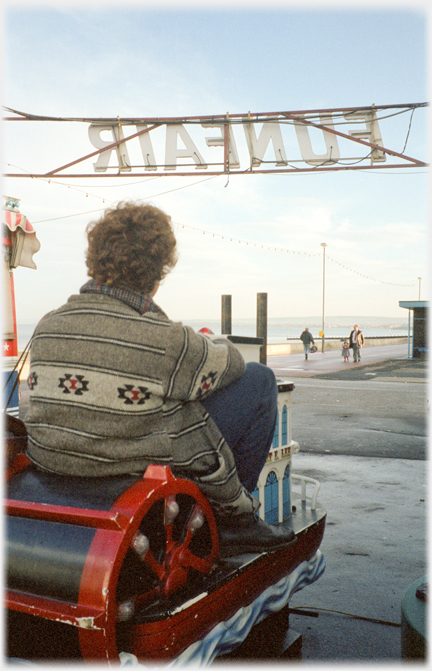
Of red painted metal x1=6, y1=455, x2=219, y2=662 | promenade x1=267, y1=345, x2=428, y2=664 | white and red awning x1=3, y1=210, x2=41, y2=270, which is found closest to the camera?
red painted metal x1=6, y1=455, x2=219, y2=662

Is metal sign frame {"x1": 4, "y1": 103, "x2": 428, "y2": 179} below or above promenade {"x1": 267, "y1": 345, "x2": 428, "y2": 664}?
above

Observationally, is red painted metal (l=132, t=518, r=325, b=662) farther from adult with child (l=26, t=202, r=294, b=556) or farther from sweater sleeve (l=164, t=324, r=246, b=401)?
sweater sleeve (l=164, t=324, r=246, b=401)

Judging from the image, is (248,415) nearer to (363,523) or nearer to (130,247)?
(130,247)

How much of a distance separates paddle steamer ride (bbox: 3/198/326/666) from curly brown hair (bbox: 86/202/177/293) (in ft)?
2.18

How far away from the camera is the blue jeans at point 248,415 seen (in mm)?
2010

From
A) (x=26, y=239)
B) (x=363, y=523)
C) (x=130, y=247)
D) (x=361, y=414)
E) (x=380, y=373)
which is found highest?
(x=26, y=239)

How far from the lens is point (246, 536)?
2.13 metres

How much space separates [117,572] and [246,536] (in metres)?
0.79

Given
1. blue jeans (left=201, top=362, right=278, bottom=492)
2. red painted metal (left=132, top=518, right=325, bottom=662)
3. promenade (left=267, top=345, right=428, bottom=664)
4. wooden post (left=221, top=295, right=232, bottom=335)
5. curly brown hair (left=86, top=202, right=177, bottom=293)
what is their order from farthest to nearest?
1. wooden post (left=221, top=295, right=232, bottom=335)
2. promenade (left=267, top=345, right=428, bottom=664)
3. blue jeans (left=201, top=362, right=278, bottom=492)
4. curly brown hair (left=86, top=202, right=177, bottom=293)
5. red painted metal (left=132, top=518, right=325, bottom=662)

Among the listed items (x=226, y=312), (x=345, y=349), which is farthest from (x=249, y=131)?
(x=345, y=349)

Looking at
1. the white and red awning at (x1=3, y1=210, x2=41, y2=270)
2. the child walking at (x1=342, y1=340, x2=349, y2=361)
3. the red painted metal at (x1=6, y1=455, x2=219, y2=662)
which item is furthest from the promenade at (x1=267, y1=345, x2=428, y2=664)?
the child walking at (x1=342, y1=340, x2=349, y2=361)

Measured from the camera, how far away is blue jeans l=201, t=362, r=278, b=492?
2.01m

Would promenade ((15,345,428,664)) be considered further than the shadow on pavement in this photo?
No

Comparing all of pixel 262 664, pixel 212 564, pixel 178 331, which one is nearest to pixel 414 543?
pixel 262 664
